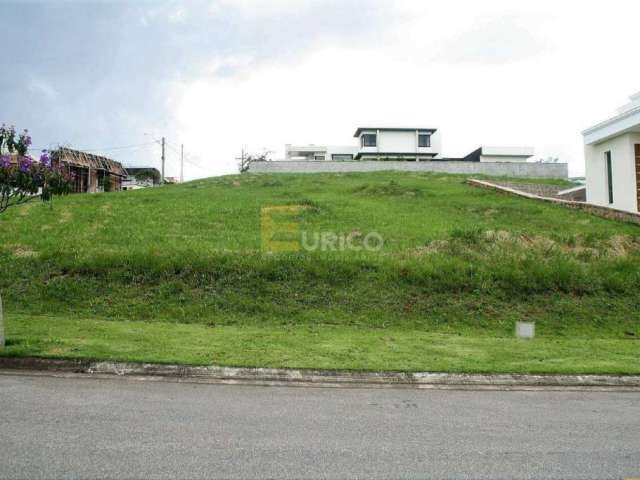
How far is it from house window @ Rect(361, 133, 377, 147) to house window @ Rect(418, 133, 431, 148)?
5.93 m

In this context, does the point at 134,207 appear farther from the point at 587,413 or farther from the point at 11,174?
the point at 587,413

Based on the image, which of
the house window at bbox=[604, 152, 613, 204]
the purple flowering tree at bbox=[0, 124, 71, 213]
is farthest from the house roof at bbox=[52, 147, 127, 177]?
the house window at bbox=[604, 152, 613, 204]

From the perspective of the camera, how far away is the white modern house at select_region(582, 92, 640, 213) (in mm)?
21359

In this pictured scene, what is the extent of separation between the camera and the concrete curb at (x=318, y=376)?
7.55 metres

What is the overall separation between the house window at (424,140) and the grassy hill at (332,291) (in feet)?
152

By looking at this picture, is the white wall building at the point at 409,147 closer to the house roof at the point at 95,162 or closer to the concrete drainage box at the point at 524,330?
the house roof at the point at 95,162

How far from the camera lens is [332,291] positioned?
43.0 ft

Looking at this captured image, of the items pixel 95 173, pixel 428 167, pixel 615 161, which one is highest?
pixel 95 173

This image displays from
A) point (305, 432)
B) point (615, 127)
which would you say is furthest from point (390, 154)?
point (305, 432)

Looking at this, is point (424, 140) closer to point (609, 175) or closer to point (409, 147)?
point (409, 147)

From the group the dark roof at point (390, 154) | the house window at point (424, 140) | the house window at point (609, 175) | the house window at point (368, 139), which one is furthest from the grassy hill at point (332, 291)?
Result: the house window at point (424, 140)

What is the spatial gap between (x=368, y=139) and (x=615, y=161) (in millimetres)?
44312

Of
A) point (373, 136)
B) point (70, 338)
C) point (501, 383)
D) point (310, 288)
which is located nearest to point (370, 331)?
point (310, 288)

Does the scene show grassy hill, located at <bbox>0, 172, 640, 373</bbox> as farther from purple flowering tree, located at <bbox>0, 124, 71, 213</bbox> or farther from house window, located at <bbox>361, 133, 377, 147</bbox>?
house window, located at <bbox>361, 133, 377, 147</bbox>
